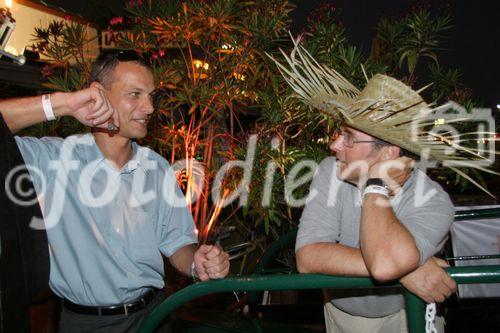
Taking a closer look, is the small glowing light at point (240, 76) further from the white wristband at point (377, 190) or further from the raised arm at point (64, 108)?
the white wristband at point (377, 190)

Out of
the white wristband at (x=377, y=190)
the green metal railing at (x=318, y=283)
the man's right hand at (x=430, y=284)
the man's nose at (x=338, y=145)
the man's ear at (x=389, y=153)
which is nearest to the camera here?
the green metal railing at (x=318, y=283)

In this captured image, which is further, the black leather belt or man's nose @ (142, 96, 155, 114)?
man's nose @ (142, 96, 155, 114)

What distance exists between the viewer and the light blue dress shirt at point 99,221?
7.02 feet

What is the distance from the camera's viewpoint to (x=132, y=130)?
7.82 ft

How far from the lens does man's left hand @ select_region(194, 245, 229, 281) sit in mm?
1937

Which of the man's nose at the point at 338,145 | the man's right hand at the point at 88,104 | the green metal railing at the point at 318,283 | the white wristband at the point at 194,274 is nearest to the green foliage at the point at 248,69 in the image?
the man's nose at the point at 338,145

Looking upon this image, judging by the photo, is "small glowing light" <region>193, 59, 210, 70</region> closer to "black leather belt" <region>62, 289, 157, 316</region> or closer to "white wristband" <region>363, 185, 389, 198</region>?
"black leather belt" <region>62, 289, 157, 316</region>

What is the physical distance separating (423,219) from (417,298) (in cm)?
48

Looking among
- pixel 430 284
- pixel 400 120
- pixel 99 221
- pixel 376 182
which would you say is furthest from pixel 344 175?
pixel 99 221

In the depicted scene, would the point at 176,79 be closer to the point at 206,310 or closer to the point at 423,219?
the point at 206,310

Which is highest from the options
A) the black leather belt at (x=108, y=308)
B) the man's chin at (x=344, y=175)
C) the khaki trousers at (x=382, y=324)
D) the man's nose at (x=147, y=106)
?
the man's nose at (x=147, y=106)

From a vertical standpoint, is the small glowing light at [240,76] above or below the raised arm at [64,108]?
above

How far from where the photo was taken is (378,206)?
177cm

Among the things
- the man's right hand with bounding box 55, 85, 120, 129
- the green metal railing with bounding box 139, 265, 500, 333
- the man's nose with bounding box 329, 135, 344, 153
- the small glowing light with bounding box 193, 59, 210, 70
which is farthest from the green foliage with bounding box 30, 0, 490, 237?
the green metal railing with bounding box 139, 265, 500, 333
